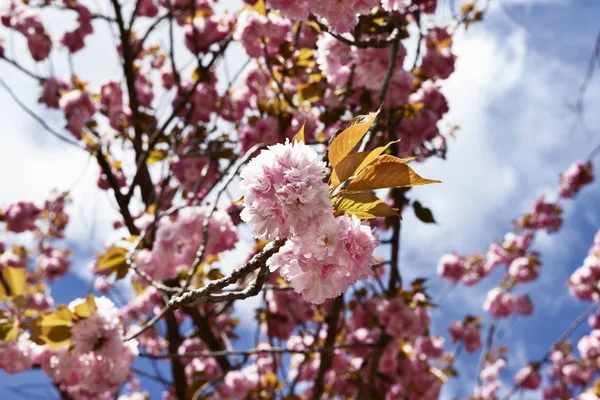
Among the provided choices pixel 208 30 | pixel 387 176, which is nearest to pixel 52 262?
pixel 208 30

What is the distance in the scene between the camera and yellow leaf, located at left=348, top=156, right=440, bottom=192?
0.84m

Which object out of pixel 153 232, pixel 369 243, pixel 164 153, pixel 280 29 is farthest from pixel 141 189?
pixel 369 243

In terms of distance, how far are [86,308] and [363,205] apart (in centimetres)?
135

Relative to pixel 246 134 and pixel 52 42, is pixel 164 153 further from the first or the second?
pixel 52 42

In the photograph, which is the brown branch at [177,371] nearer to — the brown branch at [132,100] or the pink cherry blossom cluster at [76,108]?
the brown branch at [132,100]

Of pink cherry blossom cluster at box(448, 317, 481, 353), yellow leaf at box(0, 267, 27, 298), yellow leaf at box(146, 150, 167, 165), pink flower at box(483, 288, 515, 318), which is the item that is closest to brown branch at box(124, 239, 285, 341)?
yellow leaf at box(0, 267, 27, 298)

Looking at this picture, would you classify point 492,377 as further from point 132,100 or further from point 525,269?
point 132,100

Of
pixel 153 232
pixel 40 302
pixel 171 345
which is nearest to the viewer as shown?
pixel 153 232

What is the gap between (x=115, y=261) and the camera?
2230 millimetres

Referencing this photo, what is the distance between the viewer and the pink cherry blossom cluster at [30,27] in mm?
4766

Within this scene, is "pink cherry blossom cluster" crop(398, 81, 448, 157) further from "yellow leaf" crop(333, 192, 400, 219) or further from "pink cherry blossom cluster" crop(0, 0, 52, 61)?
"pink cherry blossom cluster" crop(0, 0, 52, 61)

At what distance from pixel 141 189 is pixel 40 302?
1815 millimetres

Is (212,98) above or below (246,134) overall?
above

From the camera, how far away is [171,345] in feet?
11.2
